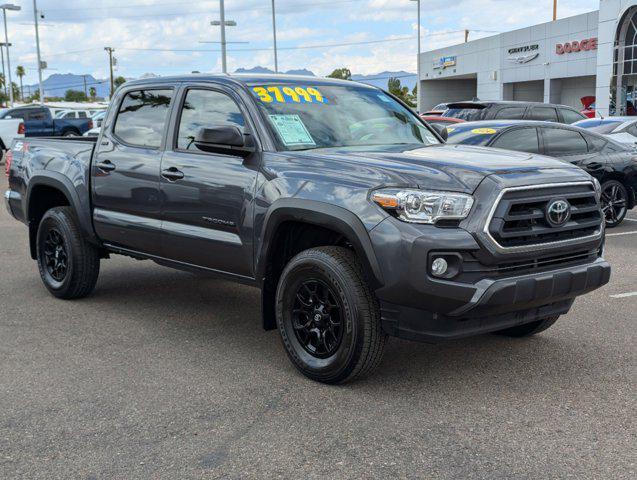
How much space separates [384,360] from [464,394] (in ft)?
2.44

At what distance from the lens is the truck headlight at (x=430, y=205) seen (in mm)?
4129

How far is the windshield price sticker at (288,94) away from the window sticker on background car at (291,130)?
0.16 metres

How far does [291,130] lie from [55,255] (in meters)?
3.01

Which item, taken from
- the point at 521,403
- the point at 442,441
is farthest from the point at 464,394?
the point at 442,441

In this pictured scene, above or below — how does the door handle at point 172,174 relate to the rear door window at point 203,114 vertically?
below

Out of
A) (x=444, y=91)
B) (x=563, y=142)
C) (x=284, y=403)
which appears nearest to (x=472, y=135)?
(x=563, y=142)

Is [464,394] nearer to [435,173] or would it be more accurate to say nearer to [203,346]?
[435,173]

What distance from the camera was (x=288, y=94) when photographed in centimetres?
540

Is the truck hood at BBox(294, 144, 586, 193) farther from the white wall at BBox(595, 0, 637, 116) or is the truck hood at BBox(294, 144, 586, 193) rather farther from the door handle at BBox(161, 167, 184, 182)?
the white wall at BBox(595, 0, 637, 116)

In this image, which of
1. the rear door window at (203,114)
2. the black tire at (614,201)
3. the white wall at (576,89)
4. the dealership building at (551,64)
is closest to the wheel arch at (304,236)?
the rear door window at (203,114)

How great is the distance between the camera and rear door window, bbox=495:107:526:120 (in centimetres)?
1720

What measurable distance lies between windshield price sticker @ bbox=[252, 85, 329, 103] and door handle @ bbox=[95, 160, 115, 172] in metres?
1.52

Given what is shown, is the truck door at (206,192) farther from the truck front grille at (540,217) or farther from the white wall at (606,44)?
the white wall at (606,44)

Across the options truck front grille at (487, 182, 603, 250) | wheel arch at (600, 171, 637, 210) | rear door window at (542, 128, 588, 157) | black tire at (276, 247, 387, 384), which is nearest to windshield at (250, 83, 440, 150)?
black tire at (276, 247, 387, 384)
